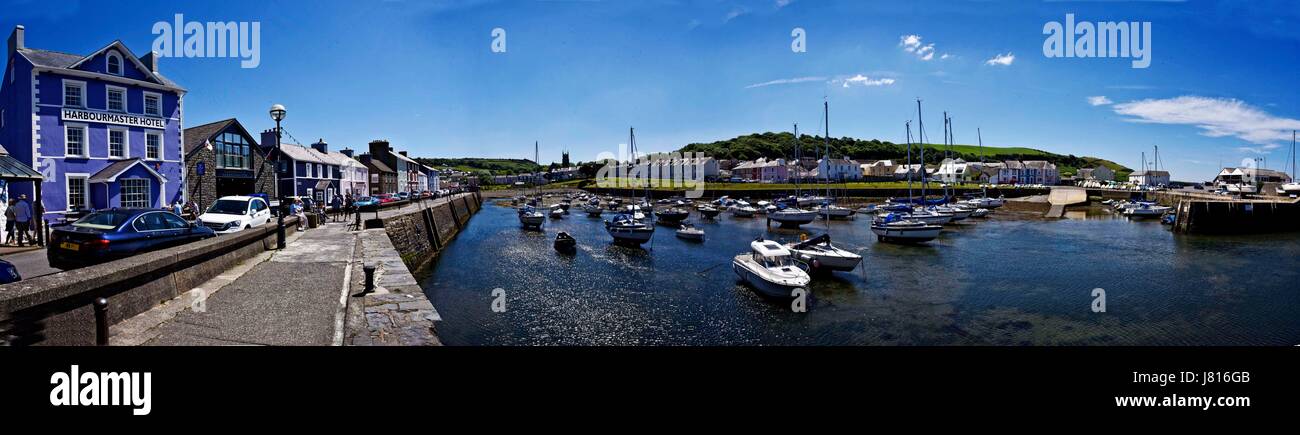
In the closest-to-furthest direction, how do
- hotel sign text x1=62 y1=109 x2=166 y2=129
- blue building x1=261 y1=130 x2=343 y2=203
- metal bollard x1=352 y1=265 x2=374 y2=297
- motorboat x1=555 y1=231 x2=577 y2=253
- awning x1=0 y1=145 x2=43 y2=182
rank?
metal bollard x1=352 y1=265 x2=374 y2=297 < awning x1=0 y1=145 x2=43 y2=182 < hotel sign text x1=62 y1=109 x2=166 y2=129 < motorboat x1=555 y1=231 x2=577 y2=253 < blue building x1=261 y1=130 x2=343 y2=203

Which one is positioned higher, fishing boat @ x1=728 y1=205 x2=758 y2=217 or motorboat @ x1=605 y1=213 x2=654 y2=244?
fishing boat @ x1=728 y1=205 x2=758 y2=217

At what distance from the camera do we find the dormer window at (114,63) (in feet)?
81.4

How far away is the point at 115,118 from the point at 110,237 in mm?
19982

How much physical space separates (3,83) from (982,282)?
148 feet

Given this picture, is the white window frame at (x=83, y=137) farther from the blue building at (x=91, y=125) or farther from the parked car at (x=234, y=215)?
the parked car at (x=234, y=215)

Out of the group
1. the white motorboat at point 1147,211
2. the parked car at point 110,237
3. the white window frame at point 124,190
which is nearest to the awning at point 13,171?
the parked car at point 110,237

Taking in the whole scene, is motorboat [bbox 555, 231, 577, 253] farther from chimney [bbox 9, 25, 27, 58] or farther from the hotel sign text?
chimney [bbox 9, 25, 27, 58]

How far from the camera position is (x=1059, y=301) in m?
23.5

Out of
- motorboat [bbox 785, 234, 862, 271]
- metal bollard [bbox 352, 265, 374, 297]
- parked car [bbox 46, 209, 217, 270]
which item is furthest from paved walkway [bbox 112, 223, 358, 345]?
motorboat [bbox 785, 234, 862, 271]

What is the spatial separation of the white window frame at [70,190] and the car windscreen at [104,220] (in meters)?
17.6

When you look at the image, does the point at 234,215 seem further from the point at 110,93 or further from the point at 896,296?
the point at 896,296

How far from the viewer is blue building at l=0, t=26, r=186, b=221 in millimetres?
23016

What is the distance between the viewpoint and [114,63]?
2498cm
